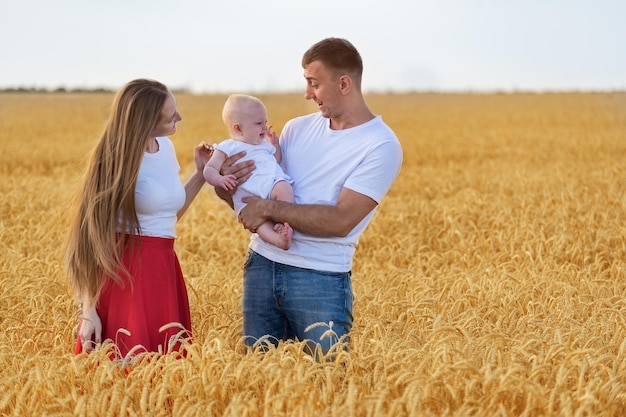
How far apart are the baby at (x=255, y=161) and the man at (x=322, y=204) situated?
0.05 meters

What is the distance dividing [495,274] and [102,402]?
185 inches

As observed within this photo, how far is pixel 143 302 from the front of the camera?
418 centimetres

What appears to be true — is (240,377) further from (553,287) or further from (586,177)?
(586,177)

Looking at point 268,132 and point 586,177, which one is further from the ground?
point 268,132

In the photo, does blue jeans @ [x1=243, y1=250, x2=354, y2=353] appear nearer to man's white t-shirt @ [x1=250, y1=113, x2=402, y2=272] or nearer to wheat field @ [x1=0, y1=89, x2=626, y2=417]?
man's white t-shirt @ [x1=250, y1=113, x2=402, y2=272]

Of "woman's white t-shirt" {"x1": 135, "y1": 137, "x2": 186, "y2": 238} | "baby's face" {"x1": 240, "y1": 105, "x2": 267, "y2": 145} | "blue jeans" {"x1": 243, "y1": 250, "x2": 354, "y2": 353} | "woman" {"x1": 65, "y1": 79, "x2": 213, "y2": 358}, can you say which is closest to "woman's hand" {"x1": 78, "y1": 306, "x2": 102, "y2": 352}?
"woman" {"x1": 65, "y1": 79, "x2": 213, "y2": 358}

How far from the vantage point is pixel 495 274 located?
764 centimetres

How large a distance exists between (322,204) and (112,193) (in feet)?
3.28

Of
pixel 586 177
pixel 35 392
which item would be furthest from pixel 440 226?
pixel 35 392

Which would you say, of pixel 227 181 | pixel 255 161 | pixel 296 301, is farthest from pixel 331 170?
pixel 296 301

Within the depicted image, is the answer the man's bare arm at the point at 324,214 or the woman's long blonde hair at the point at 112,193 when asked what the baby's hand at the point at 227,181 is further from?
the woman's long blonde hair at the point at 112,193

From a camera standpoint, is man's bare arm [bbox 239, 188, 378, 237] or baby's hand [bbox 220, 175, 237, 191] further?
baby's hand [bbox 220, 175, 237, 191]

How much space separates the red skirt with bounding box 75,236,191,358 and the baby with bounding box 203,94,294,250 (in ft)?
1.40

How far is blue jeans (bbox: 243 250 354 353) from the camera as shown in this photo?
4242 millimetres
